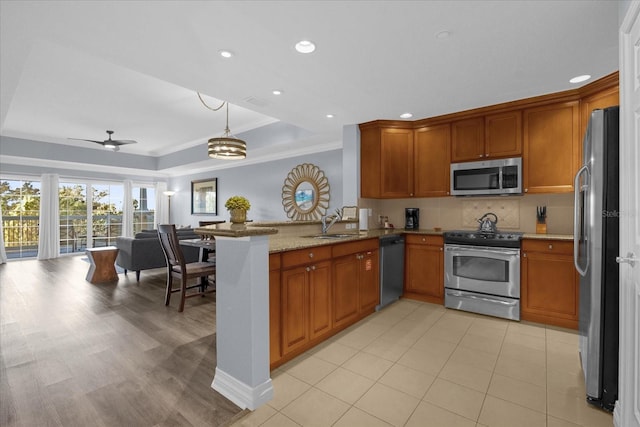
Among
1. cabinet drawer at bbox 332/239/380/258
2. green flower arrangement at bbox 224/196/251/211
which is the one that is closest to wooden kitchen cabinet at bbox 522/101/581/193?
cabinet drawer at bbox 332/239/380/258

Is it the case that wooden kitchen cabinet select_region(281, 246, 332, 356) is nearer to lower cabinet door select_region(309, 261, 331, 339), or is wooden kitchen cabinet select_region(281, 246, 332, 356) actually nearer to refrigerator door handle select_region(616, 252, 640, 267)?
lower cabinet door select_region(309, 261, 331, 339)

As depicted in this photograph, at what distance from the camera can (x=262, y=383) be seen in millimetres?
1854

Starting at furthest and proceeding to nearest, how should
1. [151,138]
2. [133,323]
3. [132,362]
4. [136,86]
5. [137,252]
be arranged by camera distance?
[151,138] < [137,252] < [136,86] < [133,323] < [132,362]

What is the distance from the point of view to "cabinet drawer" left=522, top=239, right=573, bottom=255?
2.85 m

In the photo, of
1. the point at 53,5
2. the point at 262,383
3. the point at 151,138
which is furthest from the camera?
the point at 151,138

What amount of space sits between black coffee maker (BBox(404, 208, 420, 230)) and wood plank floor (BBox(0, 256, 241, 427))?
9.45ft

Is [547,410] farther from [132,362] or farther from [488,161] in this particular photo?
[132,362]

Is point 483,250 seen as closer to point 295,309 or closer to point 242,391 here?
point 295,309

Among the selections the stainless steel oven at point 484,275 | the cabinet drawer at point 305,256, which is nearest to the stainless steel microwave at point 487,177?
the stainless steel oven at point 484,275

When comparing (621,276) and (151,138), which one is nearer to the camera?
(621,276)

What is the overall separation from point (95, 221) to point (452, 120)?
31.2 feet

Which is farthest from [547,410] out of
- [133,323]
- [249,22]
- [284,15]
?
[133,323]

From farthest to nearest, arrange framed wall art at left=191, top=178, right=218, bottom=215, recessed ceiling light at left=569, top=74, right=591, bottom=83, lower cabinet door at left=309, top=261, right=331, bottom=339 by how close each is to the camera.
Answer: framed wall art at left=191, top=178, right=218, bottom=215
recessed ceiling light at left=569, top=74, right=591, bottom=83
lower cabinet door at left=309, top=261, right=331, bottom=339

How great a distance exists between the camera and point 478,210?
386cm
